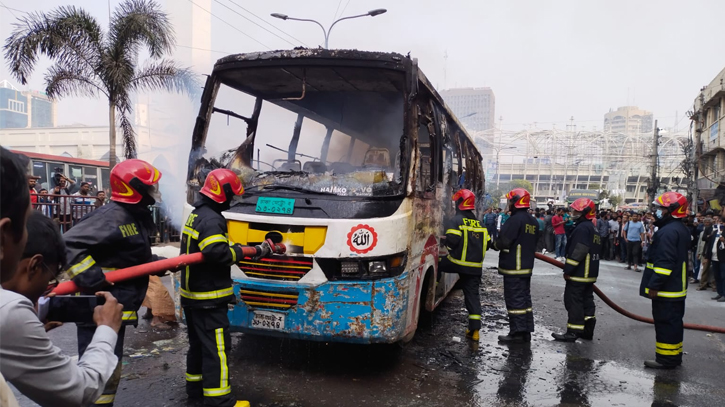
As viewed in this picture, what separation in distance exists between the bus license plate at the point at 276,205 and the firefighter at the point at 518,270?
306cm

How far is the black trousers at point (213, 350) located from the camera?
3.54m

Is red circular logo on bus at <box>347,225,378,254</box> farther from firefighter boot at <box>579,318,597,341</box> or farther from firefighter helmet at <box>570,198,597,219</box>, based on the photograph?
firefighter boot at <box>579,318,597,341</box>

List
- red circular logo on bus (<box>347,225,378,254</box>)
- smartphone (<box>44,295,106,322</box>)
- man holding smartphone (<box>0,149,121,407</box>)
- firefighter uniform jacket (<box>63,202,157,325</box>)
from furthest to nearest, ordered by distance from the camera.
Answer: red circular logo on bus (<box>347,225,378,254</box>), firefighter uniform jacket (<box>63,202,157,325</box>), smartphone (<box>44,295,106,322</box>), man holding smartphone (<box>0,149,121,407</box>)

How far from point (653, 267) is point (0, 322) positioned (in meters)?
5.79

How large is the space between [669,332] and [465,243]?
7.60 feet

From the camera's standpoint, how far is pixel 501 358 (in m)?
5.47

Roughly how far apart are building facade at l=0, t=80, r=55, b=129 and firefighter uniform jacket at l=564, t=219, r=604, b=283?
923cm

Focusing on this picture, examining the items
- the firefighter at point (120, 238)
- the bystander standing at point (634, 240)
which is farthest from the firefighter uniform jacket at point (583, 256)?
the bystander standing at point (634, 240)

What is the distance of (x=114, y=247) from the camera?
10.6 feet

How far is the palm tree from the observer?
11.9 meters

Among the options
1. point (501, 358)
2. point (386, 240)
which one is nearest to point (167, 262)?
point (386, 240)

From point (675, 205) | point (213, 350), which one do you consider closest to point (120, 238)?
point (213, 350)

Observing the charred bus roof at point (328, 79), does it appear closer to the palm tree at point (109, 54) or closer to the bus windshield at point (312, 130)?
the bus windshield at point (312, 130)

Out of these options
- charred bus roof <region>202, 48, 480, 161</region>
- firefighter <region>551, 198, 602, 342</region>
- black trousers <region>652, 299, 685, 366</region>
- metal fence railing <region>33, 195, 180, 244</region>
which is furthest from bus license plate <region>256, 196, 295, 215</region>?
metal fence railing <region>33, 195, 180, 244</region>
